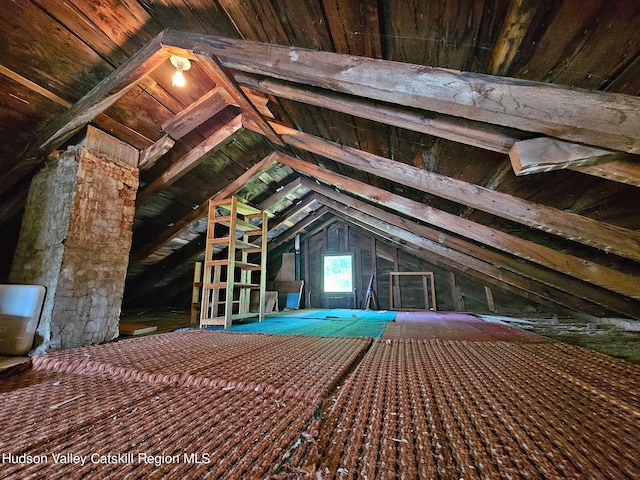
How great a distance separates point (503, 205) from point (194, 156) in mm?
2945

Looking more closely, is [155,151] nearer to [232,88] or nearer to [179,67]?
[179,67]

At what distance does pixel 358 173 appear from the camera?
2.78 metres

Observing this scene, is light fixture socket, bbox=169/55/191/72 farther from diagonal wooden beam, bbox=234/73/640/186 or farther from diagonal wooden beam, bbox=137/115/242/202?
diagonal wooden beam, bbox=137/115/242/202

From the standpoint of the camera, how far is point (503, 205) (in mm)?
1598

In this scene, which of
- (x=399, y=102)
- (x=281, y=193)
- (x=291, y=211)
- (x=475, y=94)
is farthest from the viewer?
(x=291, y=211)

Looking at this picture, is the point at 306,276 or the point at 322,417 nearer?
the point at 322,417

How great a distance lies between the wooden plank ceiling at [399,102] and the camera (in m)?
0.92

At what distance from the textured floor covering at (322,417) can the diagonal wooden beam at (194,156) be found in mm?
1988

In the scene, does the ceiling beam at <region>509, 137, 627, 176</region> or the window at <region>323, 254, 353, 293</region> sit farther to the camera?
the window at <region>323, 254, 353, 293</region>

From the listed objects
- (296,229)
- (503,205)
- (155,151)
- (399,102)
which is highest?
(296,229)

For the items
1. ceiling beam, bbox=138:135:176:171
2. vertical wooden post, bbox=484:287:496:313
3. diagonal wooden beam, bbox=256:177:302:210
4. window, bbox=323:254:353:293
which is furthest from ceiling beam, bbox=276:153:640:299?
window, bbox=323:254:353:293

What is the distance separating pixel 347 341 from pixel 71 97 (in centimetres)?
283

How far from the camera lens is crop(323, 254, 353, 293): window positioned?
6.35 m

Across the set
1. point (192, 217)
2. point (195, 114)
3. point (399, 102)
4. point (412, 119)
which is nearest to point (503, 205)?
point (412, 119)
